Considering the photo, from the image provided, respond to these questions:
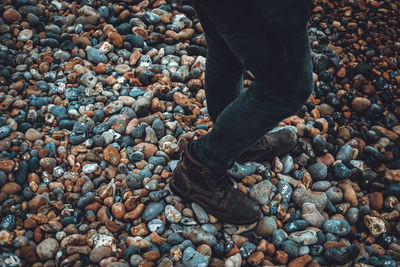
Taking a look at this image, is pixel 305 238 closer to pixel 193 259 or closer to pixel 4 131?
pixel 193 259

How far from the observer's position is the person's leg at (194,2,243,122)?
3.72 ft

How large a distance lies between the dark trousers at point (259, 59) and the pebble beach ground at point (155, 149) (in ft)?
1.44

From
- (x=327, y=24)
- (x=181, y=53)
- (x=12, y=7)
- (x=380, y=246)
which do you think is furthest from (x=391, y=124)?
(x=12, y=7)

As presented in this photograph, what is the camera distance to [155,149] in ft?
5.49

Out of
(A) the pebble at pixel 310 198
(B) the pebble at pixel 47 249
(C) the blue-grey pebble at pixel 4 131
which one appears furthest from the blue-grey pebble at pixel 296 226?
(C) the blue-grey pebble at pixel 4 131

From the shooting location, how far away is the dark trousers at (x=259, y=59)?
2.70 ft

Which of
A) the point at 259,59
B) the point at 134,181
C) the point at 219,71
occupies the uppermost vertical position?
the point at 259,59

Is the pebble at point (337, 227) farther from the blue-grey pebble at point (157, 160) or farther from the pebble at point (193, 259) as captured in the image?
the blue-grey pebble at point (157, 160)

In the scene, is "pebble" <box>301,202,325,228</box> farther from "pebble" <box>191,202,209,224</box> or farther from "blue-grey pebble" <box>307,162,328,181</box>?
"pebble" <box>191,202,209,224</box>

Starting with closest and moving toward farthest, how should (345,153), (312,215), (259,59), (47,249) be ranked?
1. (259,59)
2. (47,249)
3. (312,215)
4. (345,153)

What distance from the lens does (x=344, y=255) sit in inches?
50.4

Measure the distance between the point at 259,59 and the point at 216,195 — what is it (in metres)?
0.71

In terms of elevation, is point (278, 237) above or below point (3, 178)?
below

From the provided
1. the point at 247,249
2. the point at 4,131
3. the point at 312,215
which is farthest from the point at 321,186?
the point at 4,131
